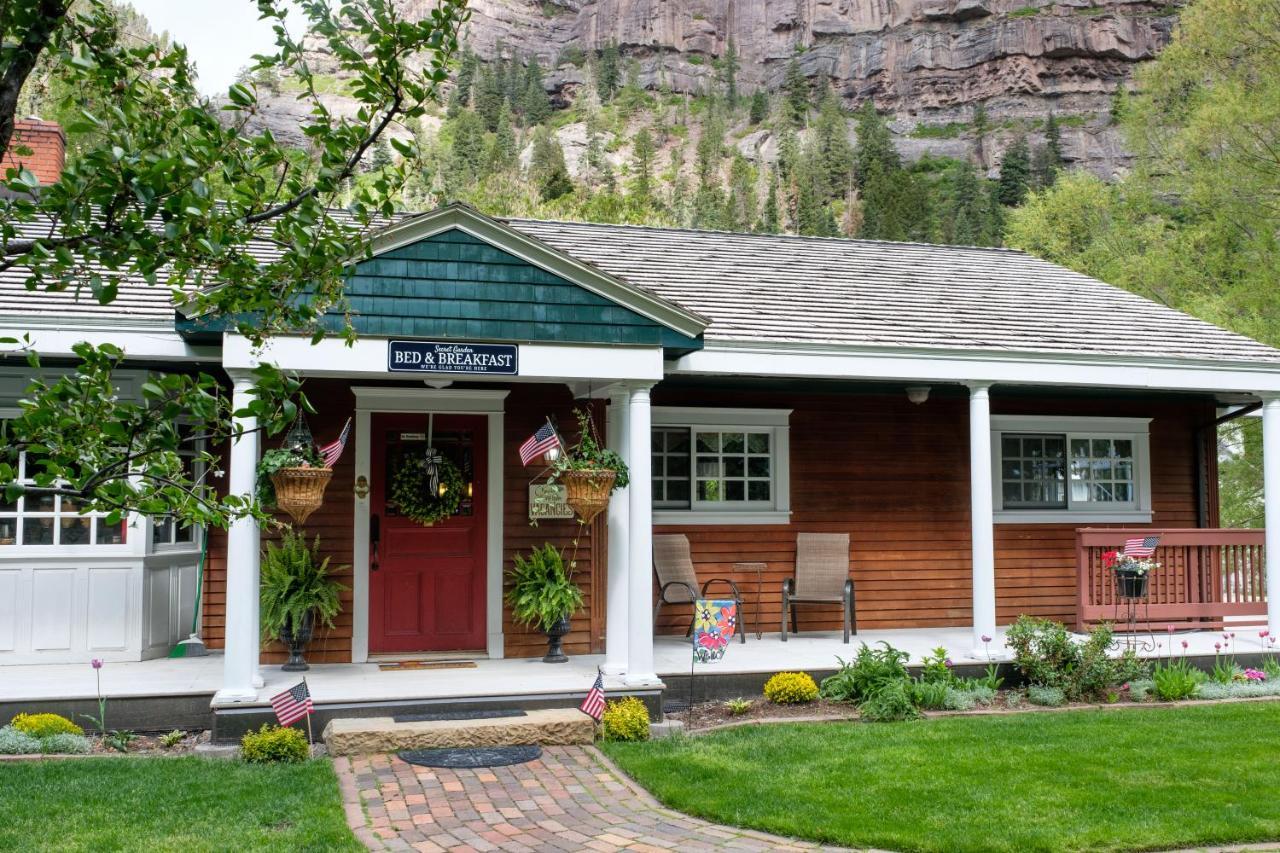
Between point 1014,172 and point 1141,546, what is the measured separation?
8292 centimetres

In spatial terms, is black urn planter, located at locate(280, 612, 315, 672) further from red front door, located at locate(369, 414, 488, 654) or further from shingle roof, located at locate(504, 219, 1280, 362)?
shingle roof, located at locate(504, 219, 1280, 362)

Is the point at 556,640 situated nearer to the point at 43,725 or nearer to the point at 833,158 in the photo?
the point at 43,725

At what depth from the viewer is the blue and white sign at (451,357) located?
23.9ft

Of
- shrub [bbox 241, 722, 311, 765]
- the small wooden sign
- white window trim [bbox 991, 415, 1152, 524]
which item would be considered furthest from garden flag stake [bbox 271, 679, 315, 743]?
white window trim [bbox 991, 415, 1152, 524]

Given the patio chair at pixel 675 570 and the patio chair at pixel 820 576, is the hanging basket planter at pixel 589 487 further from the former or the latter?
the patio chair at pixel 820 576

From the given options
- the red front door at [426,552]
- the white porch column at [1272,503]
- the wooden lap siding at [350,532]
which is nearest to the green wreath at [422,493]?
the red front door at [426,552]

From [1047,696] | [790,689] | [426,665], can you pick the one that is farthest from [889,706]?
[426,665]

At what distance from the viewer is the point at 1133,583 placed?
9.30m

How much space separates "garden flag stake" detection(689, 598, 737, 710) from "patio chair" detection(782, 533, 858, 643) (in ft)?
4.58

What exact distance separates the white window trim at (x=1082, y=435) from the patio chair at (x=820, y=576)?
1903 mm

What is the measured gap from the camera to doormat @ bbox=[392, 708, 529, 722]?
7059 mm

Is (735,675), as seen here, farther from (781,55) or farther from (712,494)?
(781,55)

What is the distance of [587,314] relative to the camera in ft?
25.4

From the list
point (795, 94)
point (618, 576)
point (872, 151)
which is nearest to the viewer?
point (618, 576)
